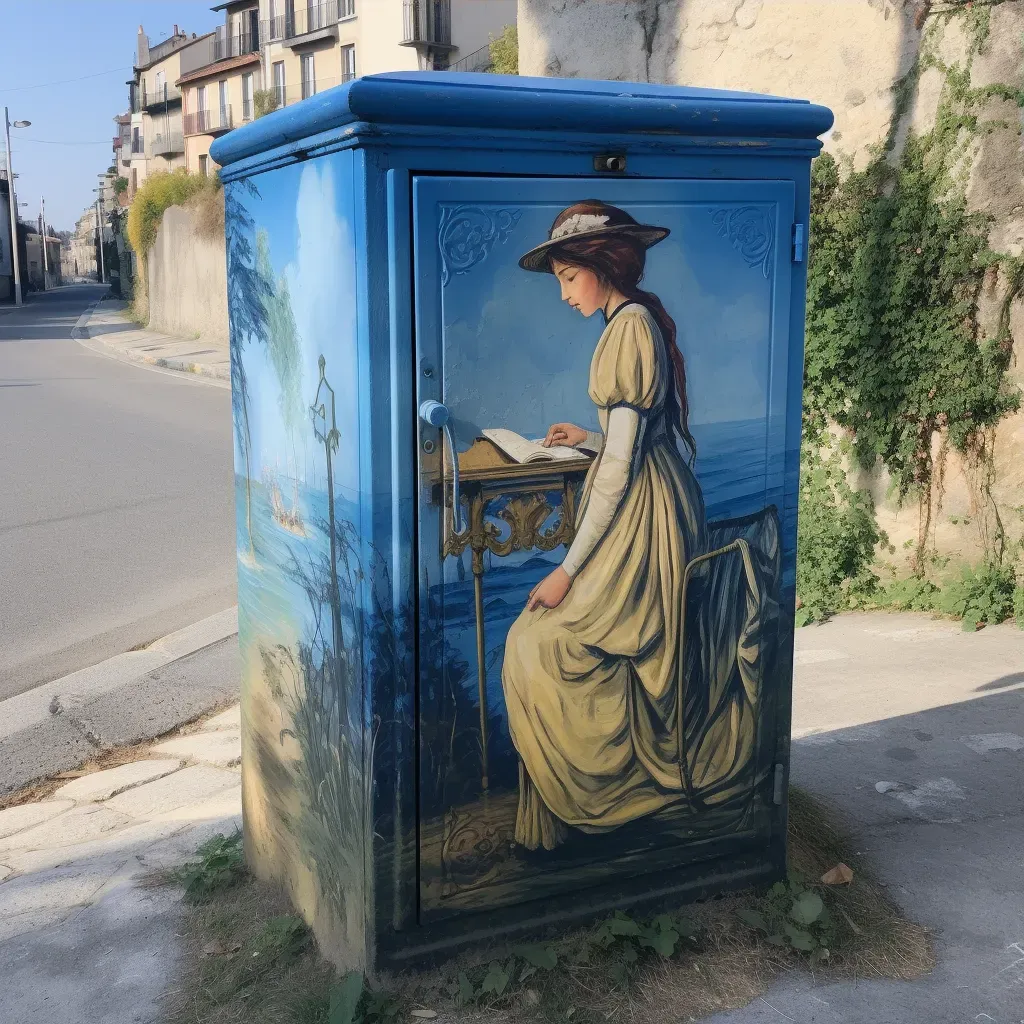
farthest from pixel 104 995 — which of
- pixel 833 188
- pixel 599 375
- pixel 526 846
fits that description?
pixel 833 188

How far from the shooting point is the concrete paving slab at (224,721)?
509 centimetres

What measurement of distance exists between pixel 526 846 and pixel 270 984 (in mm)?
704

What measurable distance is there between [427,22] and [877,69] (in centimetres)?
3544

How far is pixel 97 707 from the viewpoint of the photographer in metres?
5.34

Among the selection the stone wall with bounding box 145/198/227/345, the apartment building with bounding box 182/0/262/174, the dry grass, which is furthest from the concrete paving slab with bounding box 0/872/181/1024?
the apartment building with bounding box 182/0/262/174

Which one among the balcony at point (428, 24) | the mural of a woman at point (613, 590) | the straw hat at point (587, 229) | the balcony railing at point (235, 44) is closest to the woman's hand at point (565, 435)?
the mural of a woman at point (613, 590)

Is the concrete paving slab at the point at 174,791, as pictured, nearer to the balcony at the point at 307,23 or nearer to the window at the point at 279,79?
the balcony at the point at 307,23

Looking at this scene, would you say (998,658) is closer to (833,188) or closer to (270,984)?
(833,188)

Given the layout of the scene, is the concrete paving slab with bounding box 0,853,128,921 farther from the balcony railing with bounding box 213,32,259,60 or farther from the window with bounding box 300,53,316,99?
the balcony railing with bounding box 213,32,259,60

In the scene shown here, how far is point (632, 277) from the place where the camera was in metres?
2.54

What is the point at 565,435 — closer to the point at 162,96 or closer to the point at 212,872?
the point at 212,872

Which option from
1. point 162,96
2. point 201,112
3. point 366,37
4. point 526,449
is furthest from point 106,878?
point 162,96

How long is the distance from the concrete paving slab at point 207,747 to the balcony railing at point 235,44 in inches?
2070

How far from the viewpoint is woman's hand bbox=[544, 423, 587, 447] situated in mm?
2514
